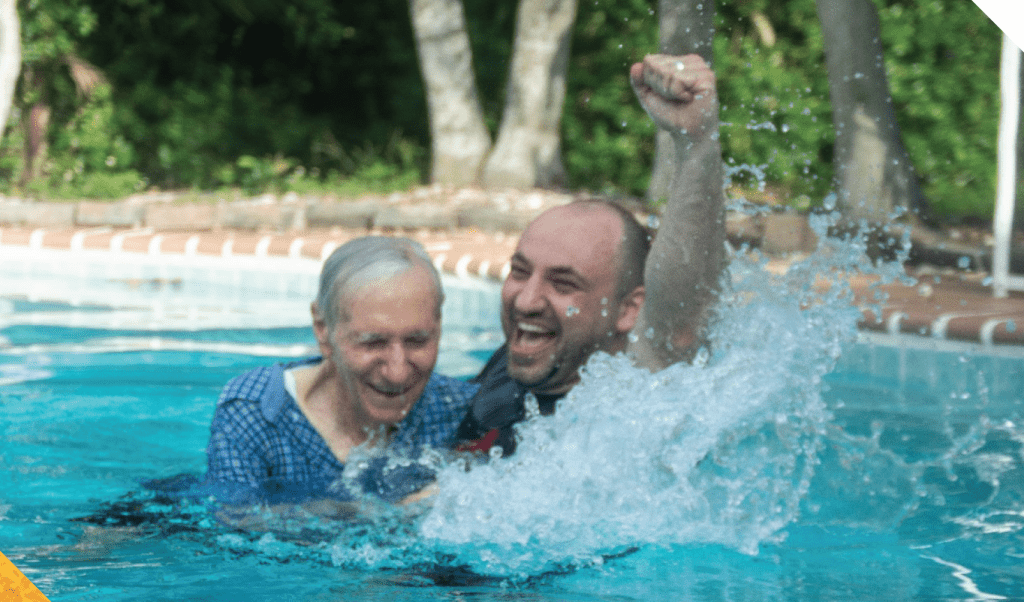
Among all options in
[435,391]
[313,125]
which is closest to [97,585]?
[435,391]

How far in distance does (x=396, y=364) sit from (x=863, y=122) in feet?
19.5

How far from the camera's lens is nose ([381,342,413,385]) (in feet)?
9.50

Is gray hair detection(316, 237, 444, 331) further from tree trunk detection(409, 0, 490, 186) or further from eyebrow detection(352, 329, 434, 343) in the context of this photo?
tree trunk detection(409, 0, 490, 186)

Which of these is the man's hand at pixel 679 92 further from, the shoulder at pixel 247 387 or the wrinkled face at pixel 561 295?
the shoulder at pixel 247 387

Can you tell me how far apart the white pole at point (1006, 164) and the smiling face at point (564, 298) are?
3830mm

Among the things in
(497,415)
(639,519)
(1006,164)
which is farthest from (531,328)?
(1006,164)

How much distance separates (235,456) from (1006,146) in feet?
16.6

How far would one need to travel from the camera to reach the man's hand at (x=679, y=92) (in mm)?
2559

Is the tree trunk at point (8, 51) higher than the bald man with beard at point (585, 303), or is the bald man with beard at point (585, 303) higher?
the tree trunk at point (8, 51)

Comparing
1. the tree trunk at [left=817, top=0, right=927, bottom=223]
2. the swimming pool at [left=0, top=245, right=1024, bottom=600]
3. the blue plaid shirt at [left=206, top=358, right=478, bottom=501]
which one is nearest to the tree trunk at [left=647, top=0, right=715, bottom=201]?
the swimming pool at [left=0, top=245, right=1024, bottom=600]

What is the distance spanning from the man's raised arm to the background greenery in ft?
22.9

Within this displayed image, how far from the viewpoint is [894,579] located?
3.07 m

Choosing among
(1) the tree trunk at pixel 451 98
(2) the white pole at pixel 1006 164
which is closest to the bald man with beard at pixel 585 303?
(2) the white pole at pixel 1006 164

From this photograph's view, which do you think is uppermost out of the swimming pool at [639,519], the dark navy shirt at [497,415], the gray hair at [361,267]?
the gray hair at [361,267]
